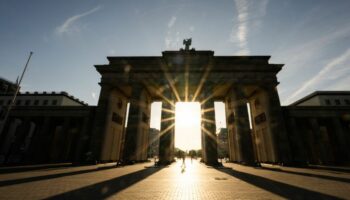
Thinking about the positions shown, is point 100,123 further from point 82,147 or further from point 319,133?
point 319,133

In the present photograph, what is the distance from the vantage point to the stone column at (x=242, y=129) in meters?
23.5

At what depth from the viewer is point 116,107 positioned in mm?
30875

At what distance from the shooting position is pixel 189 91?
30.9m

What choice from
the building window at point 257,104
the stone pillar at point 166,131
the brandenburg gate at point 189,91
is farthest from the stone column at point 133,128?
the building window at point 257,104

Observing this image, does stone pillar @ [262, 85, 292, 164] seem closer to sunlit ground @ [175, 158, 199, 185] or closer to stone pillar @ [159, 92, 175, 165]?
sunlit ground @ [175, 158, 199, 185]

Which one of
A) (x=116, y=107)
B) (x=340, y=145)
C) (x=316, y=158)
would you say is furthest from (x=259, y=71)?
(x=116, y=107)

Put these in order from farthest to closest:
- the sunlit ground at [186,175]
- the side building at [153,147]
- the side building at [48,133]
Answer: the side building at [153,147] < the side building at [48,133] < the sunlit ground at [186,175]

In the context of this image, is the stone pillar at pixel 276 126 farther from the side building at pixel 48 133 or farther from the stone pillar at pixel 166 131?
the side building at pixel 48 133

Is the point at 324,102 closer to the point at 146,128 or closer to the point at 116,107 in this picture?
the point at 146,128

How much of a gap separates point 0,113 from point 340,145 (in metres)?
53.0

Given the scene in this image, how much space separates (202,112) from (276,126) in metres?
11.0

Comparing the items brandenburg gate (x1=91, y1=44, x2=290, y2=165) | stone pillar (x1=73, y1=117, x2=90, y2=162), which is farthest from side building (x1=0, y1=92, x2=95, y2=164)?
brandenburg gate (x1=91, y1=44, x2=290, y2=165)

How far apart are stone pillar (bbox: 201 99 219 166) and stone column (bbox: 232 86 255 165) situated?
362 cm

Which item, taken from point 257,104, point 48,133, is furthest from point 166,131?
point 48,133
